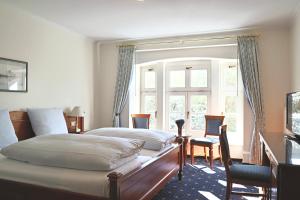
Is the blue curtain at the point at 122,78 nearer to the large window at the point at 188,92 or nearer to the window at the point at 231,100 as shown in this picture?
the large window at the point at 188,92

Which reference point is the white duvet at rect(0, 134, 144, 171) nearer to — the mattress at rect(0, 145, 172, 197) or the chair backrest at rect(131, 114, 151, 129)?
the mattress at rect(0, 145, 172, 197)

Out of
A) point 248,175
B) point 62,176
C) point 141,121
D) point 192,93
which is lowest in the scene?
point 248,175

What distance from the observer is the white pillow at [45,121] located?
12.0 feet

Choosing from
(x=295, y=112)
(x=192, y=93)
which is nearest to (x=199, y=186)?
(x=295, y=112)

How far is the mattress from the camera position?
1792 mm

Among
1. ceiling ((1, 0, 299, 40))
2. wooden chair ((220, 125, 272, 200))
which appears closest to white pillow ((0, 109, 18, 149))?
ceiling ((1, 0, 299, 40))

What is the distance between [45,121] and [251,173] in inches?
115

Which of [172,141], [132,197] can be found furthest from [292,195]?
[172,141]

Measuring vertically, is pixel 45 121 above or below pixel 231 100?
below

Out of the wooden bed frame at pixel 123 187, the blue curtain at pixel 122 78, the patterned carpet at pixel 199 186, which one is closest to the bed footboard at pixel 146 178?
the wooden bed frame at pixel 123 187

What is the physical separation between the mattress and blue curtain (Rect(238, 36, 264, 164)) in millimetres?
2897

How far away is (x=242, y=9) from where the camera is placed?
11.8ft

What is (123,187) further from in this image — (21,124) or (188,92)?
(188,92)

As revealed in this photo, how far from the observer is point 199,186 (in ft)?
11.2
